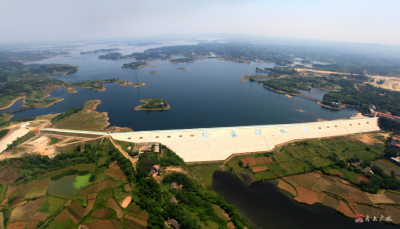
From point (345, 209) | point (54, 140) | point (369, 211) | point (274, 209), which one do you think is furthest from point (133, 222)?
point (369, 211)

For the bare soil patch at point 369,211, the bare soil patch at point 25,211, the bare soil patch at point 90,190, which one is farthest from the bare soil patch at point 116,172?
the bare soil patch at point 369,211

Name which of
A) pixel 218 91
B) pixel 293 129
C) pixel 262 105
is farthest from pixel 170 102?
pixel 293 129

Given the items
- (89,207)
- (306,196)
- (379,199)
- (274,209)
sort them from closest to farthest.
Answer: (89,207) < (274,209) < (379,199) < (306,196)

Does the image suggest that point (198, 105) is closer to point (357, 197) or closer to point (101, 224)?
point (101, 224)

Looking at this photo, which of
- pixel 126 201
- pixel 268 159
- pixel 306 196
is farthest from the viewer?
A: pixel 268 159

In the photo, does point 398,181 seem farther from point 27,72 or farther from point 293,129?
point 27,72

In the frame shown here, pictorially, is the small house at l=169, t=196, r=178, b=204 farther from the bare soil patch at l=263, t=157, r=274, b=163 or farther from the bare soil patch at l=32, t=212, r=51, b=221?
the bare soil patch at l=263, t=157, r=274, b=163

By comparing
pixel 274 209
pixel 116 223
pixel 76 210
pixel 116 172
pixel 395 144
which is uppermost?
pixel 395 144

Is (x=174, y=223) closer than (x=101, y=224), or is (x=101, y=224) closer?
(x=174, y=223)
